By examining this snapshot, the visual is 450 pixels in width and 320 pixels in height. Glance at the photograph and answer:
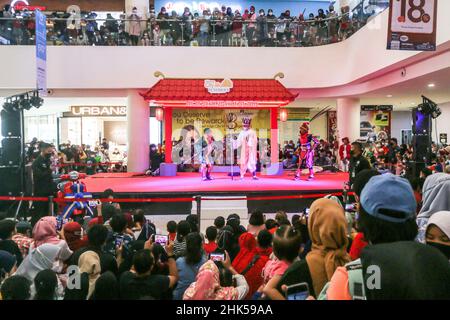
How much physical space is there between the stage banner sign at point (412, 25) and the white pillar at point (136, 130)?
35.6 feet

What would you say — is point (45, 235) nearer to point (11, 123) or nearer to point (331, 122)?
point (11, 123)

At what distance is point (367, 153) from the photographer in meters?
14.3

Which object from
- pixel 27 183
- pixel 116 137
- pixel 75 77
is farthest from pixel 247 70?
pixel 116 137

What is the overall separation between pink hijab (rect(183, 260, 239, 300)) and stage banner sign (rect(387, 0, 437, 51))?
20.8 feet

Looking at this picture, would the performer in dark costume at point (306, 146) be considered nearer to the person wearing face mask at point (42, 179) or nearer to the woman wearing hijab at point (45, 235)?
the person wearing face mask at point (42, 179)

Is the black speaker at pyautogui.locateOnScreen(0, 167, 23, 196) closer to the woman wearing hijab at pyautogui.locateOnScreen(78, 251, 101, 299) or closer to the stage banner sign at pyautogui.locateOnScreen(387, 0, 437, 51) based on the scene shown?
the woman wearing hijab at pyautogui.locateOnScreen(78, 251, 101, 299)

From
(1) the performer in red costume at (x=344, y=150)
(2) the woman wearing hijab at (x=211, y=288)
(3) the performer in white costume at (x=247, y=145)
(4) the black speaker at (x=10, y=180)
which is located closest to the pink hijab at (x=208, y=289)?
(2) the woman wearing hijab at (x=211, y=288)

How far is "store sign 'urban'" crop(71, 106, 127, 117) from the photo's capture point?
75.8 ft

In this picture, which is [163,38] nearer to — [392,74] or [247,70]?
[247,70]

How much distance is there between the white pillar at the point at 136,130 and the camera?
54.4 feet

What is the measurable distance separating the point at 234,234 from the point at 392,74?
10918mm

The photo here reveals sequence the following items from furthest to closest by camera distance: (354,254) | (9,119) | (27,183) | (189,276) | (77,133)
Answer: (77,133) → (27,183) → (9,119) → (189,276) → (354,254)

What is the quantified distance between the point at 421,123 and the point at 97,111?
17.3m

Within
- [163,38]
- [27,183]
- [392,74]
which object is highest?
[163,38]
